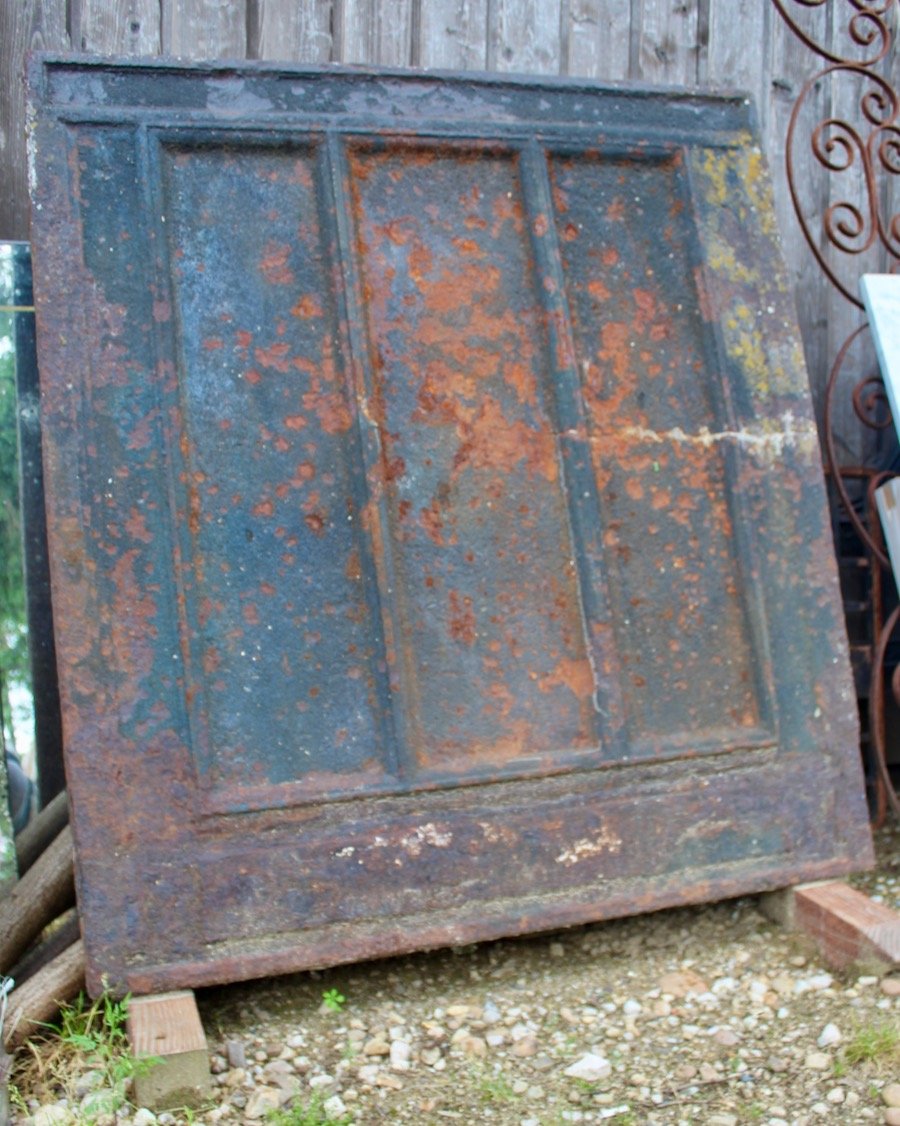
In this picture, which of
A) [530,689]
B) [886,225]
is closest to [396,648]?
[530,689]

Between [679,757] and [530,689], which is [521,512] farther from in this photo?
[679,757]

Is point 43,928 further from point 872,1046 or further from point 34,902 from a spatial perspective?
point 872,1046

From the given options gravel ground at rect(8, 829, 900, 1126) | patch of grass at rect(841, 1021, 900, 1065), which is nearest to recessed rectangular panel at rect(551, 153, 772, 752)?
A: gravel ground at rect(8, 829, 900, 1126)

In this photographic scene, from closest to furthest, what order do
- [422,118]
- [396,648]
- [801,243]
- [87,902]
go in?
[87,902] < [396,648] < [422,118] < [801,243]

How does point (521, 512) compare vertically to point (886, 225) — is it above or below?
below

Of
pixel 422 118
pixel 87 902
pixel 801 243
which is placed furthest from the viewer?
pixel 801 243

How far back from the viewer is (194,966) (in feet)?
6.37

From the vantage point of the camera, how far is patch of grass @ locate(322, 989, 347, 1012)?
1944 mm

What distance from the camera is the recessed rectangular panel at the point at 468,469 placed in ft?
6.98

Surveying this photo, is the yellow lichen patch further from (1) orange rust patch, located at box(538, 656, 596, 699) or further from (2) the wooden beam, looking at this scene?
(2) the wooden beam

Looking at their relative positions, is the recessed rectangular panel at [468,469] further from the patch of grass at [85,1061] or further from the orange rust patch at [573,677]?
the patch of grass at [85,1061]

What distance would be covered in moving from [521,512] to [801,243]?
1513 mm

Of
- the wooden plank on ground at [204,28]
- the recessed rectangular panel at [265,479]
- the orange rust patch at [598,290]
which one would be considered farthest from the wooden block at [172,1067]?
the wooden plank on ground at [204,28]

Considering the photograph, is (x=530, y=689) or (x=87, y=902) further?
(x=530, y=689)
